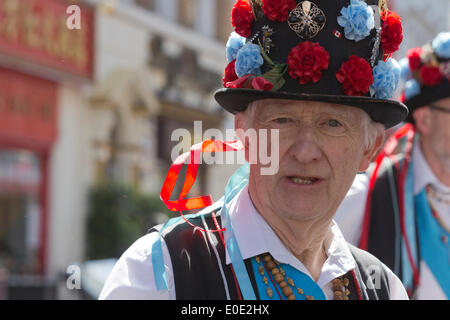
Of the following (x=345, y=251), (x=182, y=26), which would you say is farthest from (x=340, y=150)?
(x=182, y=26)

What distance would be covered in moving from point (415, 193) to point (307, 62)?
178 cm

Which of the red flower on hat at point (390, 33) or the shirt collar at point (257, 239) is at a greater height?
the red flower on hat at point (390, 33)

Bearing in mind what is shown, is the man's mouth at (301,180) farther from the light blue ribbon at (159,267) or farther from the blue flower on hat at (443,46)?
the blue flower on hat at (443,46)

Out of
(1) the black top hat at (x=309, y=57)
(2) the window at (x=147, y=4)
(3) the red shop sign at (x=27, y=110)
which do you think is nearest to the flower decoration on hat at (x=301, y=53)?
(1) the black top hat at (x=309, y=57)

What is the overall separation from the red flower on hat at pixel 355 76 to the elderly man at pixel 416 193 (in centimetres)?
121

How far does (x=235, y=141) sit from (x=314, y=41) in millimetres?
429

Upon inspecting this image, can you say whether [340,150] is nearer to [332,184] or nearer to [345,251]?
[332,184]

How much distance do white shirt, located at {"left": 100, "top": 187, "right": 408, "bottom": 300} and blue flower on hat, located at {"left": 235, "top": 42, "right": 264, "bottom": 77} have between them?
1.12 feet

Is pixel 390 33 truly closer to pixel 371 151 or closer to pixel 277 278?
pixel 371 151

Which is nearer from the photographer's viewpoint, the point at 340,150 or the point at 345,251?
the point at 340,150

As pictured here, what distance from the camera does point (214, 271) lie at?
182 centimetres

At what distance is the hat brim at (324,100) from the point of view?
6.15ft

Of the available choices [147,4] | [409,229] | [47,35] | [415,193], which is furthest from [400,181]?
[147,4]

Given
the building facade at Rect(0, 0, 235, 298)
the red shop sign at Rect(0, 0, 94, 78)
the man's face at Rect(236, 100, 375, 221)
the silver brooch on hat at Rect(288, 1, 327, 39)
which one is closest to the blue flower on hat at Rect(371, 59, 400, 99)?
the man's face at Rect(236, 100, 375, 221)
